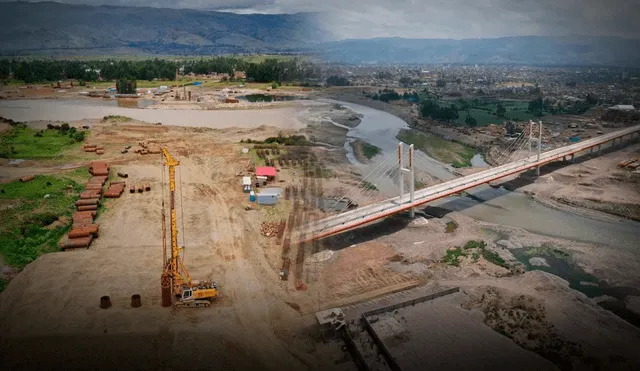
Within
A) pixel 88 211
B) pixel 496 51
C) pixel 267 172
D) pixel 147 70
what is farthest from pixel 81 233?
pixel 496 51

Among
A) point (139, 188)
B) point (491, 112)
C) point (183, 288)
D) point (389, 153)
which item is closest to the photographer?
point (183, 288)

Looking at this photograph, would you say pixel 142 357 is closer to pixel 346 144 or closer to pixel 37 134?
pixel 346 144

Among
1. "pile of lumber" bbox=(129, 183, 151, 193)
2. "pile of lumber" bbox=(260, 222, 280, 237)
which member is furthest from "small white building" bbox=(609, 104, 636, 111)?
"pile of lumber" bbox=(129, 183, 151, 193)

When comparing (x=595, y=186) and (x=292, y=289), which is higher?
(x=595, y=186)

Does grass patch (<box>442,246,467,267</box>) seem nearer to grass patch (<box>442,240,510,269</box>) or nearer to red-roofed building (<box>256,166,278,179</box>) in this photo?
grass patch (<box>442,240,510,269</box>)

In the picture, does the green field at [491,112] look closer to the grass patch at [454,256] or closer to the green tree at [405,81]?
the green tree at [405,81]

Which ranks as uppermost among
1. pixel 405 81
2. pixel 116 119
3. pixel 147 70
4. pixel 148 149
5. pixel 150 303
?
pixel 147 70

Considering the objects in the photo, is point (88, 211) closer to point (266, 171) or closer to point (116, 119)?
point (266, 171)

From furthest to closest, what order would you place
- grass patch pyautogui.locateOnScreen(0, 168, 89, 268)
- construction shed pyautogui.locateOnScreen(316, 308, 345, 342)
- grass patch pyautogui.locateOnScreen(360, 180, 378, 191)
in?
grass patch pyautogui.locateOnScreen(360, 180, 378, 191) < grass patch pyautogui.locateOnScreen(0, 168, 89, 268) < construction shed pyautogui.locateOnScreen(316, 308, 345, 342)
